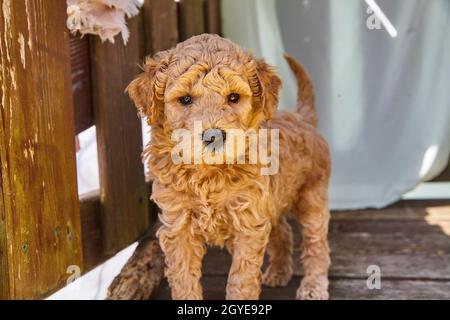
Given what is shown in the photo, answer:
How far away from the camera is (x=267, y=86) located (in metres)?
2.35

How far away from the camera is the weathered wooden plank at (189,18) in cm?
413

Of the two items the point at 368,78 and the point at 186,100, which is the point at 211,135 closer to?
the point at 186,100

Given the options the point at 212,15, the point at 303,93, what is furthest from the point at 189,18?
the point at 303,93

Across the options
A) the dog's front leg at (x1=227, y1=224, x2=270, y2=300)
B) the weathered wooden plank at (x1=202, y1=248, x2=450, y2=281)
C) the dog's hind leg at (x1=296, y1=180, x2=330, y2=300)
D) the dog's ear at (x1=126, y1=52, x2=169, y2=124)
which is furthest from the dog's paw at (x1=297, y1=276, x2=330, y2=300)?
the dog's ear at (x1=126, y1=52, x2=169, y2=124)

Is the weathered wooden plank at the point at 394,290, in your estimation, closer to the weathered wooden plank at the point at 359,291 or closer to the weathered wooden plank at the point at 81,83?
the weathered wooden plank at the point at 359,291

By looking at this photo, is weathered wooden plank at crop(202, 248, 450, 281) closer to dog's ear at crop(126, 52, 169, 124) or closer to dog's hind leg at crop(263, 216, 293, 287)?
dog's hind leg at crop(263, 216, 293, 287)

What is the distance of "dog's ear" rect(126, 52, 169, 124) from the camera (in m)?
2.28

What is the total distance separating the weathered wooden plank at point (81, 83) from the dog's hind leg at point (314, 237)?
1211 mm

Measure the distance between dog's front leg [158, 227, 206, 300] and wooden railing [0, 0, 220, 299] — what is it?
42 centimetres

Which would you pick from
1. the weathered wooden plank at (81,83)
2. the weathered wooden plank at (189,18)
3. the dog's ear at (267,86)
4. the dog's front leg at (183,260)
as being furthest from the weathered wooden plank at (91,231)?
the weathered wooden plank at (189,18)

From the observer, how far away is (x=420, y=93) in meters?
4.84
